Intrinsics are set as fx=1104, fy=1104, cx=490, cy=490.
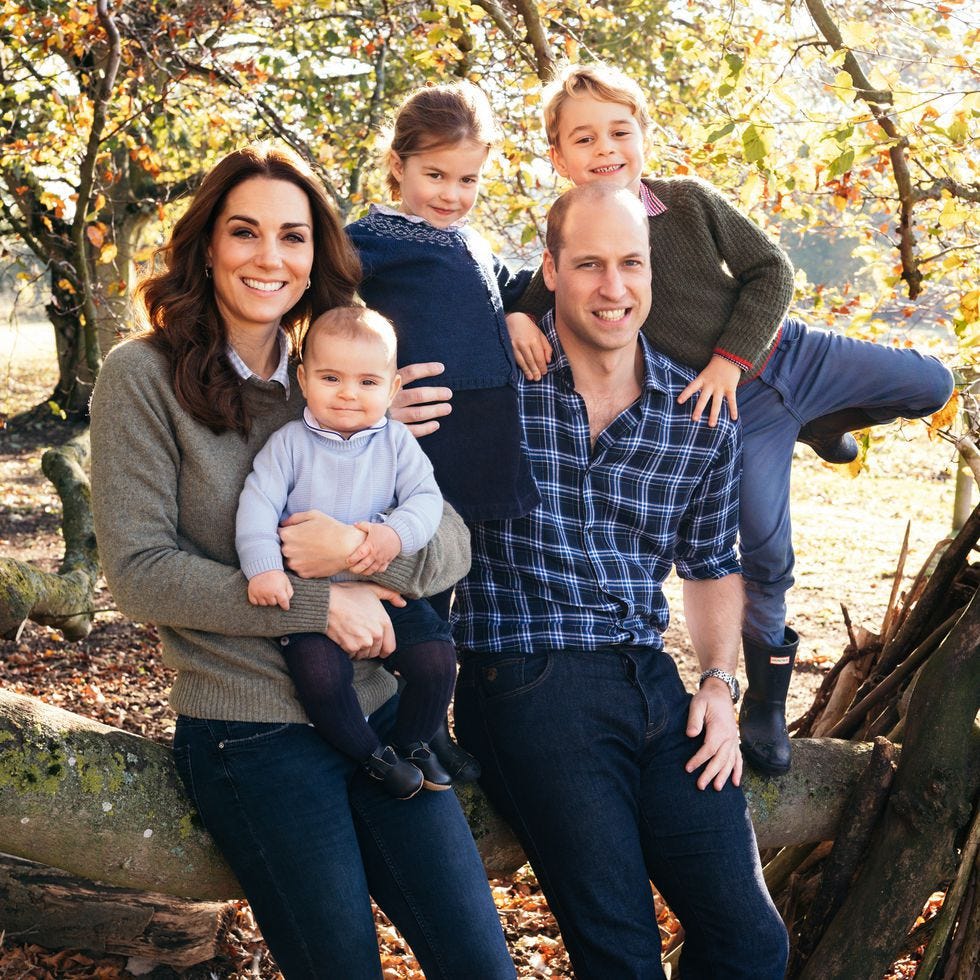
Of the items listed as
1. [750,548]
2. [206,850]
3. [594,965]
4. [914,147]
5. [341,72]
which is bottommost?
[594,965]

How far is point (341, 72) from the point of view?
10.5m

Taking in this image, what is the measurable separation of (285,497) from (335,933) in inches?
37.4

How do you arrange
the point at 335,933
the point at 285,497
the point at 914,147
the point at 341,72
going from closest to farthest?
the point at 335,933, the point at 285,497, the point at 914,147, the point at 341,72

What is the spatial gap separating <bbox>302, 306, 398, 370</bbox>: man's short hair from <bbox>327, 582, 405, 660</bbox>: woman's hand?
56cm

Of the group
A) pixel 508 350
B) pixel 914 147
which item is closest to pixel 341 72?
pixel 914 147

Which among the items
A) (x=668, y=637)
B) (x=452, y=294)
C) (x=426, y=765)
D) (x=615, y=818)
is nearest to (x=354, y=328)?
(x=452, y=294)

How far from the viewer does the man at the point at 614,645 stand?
2648 millimetres

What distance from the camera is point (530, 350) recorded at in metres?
3.10

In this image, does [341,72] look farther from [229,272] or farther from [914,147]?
[229,272]

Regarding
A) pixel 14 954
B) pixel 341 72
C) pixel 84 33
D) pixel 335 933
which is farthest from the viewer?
pixel 341 72

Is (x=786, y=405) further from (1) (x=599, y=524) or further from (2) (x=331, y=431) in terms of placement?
(2) (x=331, y=431)

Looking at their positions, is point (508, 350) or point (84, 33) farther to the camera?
point (84, 33)

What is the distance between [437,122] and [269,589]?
1.50 m

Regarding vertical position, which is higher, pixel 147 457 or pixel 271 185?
pixel 271 185
